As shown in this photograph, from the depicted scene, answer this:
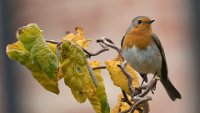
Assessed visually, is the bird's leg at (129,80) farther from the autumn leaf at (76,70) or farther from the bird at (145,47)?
the bird at (145,47)

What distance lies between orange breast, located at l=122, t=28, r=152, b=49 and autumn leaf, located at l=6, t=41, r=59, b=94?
1083 millimetres

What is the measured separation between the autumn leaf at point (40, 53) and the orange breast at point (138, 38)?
1093 millimetres

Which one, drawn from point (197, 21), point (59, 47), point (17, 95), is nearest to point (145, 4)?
point (197, 21)

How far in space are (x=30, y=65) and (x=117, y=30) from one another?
2.56 m

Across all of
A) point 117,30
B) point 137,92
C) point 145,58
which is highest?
point 137,92

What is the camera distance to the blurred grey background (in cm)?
343

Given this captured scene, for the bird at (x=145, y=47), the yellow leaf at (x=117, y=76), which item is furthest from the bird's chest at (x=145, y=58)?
the yellow leaf at (x=117, y=76)

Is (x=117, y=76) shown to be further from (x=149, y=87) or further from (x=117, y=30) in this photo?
(x=117, y=30)

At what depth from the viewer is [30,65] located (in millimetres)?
932

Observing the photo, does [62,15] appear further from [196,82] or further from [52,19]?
[196,82]

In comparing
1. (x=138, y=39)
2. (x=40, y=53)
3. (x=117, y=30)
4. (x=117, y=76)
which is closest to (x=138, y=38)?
(x=138, y=39)

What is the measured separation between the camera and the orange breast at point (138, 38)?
2.04m

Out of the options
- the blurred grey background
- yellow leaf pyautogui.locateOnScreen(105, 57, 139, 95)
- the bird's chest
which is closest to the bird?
the bird's chest

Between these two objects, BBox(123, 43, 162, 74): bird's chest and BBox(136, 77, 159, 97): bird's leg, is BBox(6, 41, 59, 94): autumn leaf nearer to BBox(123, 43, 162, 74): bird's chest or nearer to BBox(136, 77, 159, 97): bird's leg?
BBox(136, 77, 159, 97): bird's leg
